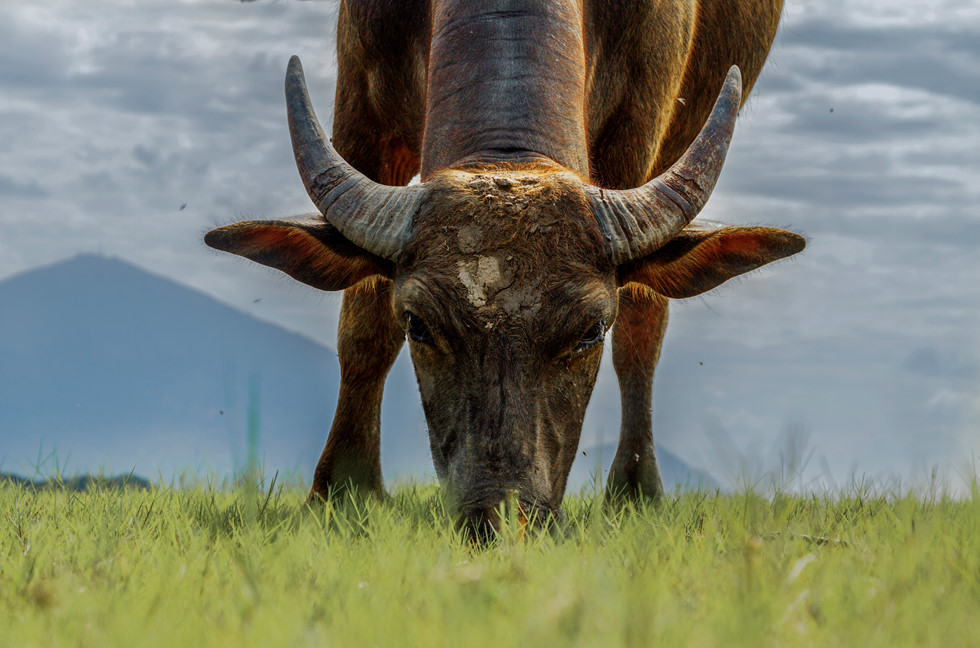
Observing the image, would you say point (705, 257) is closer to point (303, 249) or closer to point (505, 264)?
point (505, 264)

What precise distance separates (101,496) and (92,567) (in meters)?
1.77

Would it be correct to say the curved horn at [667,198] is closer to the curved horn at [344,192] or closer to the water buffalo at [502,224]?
the water buffalo at [502,224]

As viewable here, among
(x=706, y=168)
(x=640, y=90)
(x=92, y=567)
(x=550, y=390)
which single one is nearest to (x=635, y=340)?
(x=640, y=90)

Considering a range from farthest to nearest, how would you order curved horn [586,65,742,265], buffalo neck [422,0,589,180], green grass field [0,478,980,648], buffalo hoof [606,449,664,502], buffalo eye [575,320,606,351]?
buffalo hoof [606,449,664,502] < buffalo neck [422,0,589,180] < curved horn [586,65,742,265] < buffalo eye [575,320,606,351] < green grass field [0,478,980,648]

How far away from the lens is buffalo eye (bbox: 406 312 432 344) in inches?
139

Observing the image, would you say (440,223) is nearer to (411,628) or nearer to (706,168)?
(706,168)

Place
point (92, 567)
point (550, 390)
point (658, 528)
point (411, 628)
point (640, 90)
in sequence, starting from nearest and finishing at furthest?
1. point (411, 628)
2. point (92, 567)
3. point (658, 528)
4. point (550, 390)
5. point (640, 90)

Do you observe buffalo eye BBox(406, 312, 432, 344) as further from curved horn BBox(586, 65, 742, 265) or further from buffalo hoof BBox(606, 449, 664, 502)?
buffalo hoof BBox(606, 449, 664, 502)

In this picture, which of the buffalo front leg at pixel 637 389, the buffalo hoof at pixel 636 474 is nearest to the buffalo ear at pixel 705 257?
the buffalo front leg at pixel 637 389

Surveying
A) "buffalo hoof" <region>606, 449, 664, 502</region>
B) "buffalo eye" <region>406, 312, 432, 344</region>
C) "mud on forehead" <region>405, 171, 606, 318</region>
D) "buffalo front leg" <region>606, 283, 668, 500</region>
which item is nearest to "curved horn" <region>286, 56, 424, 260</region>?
"mud on forehead" <region>405, 171, 606, 318</region>

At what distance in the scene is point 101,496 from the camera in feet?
13.9

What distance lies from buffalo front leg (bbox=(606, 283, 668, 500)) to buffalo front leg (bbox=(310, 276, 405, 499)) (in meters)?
1.48

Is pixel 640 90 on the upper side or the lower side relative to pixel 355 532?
upper

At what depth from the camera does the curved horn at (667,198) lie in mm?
3623
